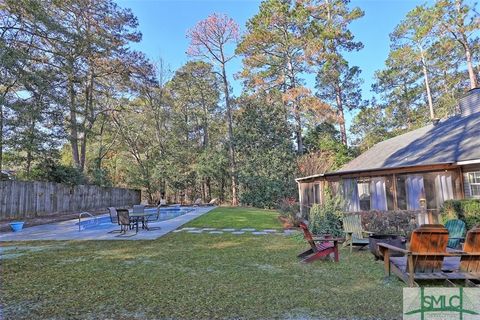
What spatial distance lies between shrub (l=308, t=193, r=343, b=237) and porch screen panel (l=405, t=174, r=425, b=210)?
2.84m

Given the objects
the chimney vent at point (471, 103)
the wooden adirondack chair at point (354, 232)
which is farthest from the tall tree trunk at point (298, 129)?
the wooden adirondack chair at point (354, 232)

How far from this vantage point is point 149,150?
34312 millimetres

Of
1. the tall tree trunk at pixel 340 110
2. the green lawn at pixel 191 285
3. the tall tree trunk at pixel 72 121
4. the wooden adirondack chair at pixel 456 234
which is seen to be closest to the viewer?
the green lawn at pixel 191 285

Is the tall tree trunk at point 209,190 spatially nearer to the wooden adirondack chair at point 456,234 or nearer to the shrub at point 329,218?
the shrub at point 329,218

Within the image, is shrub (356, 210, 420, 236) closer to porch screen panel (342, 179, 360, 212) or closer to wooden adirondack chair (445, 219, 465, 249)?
porch screen panel (342, 179, 360, 212)

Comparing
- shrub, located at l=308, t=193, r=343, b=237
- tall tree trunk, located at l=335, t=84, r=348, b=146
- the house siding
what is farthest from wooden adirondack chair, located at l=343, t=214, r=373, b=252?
tall tree trunk, located at l=335, t=84, r=348, b=146

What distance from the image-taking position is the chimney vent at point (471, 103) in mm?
14223

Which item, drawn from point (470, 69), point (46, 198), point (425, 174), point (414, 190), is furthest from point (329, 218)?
point (470, 69)

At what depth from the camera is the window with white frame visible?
1009 centimetres

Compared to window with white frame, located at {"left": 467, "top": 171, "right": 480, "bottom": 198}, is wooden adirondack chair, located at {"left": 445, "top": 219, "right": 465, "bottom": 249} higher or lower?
lower

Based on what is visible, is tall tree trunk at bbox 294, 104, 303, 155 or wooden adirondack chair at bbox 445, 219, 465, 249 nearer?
wooden adirondack chair at bbox 445, 219, 465, 249

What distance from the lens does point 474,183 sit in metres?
10.2

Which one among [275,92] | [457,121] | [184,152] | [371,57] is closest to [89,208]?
[184,152]

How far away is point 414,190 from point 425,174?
65cm
